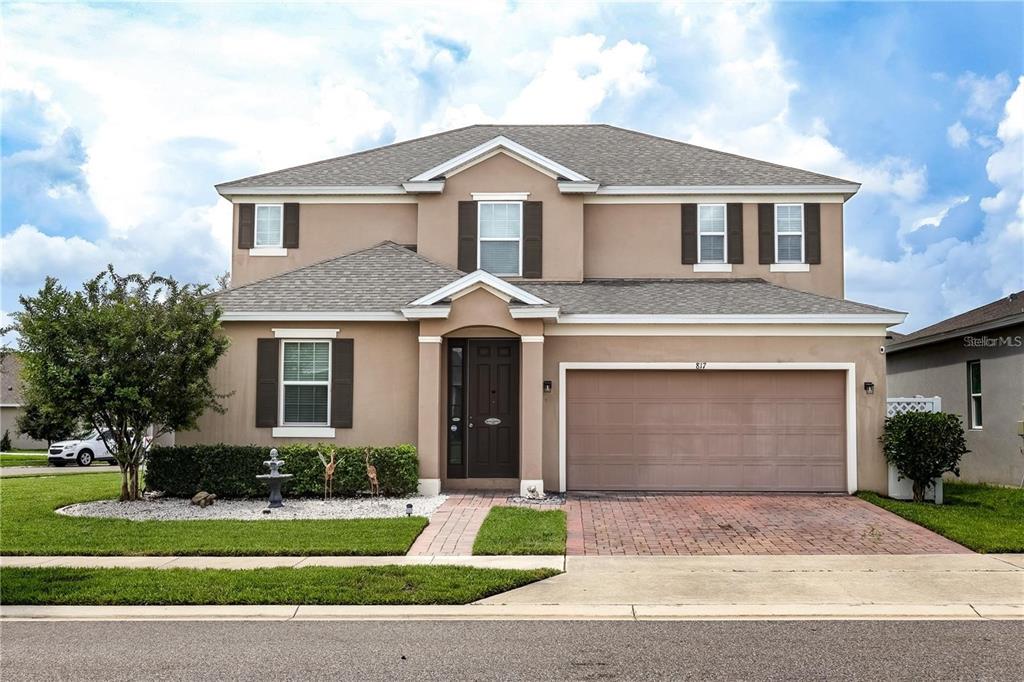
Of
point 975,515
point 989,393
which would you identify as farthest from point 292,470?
point 989,393

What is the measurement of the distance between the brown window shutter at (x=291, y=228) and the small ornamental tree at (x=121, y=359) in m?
4.57

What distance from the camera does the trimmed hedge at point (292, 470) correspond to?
49.0ft

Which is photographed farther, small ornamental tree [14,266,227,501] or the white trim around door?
the white trim around door

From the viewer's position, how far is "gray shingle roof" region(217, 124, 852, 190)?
1945 cm

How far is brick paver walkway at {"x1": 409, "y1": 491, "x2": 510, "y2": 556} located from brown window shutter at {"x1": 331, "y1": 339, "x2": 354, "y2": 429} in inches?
98.4

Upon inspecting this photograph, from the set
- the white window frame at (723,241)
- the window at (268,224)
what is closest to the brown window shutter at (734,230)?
the white window frame at (723,241)

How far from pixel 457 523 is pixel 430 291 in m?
5.36

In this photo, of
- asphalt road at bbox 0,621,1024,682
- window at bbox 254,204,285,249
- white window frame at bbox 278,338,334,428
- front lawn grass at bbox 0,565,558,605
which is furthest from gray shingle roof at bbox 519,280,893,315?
asphalt road at bbox 0,621,1024,682

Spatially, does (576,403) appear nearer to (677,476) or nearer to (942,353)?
(677,476)

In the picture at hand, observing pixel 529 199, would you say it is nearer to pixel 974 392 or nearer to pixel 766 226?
pixel 766 226

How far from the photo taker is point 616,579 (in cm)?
938

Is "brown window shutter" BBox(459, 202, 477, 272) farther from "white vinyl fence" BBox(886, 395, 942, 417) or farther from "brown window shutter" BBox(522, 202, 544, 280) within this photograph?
"white vinyl fence" BBox(886, 395, 942, 417)

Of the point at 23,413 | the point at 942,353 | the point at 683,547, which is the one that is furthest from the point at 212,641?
the point at 23,413

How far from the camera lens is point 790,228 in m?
19.2
